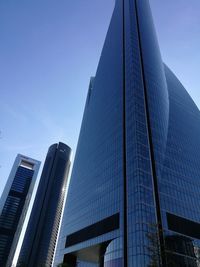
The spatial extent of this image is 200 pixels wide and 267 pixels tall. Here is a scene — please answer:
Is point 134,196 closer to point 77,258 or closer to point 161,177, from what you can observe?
point 161,177

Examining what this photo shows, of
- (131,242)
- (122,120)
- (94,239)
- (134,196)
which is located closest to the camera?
(131,242)

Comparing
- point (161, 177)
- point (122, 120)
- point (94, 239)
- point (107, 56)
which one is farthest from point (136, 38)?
point (94, 239)

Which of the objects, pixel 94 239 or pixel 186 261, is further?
pixel 94 239

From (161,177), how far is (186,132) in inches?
1768

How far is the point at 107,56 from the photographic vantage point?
143 m

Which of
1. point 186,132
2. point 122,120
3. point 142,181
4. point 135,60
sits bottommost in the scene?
point 142,181

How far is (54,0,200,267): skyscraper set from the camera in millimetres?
60188

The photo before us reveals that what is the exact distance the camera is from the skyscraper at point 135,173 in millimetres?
60188

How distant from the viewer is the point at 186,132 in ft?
366

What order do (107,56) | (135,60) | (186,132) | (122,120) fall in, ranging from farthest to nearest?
1. (107,56)
2. (186,132)
3. (135,60)
4. (122,120)

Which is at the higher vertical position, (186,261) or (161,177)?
(161,177)

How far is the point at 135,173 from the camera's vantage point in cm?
6800

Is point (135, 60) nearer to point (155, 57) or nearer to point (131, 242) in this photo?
point (155, 57)

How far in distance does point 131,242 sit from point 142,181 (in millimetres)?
16555
